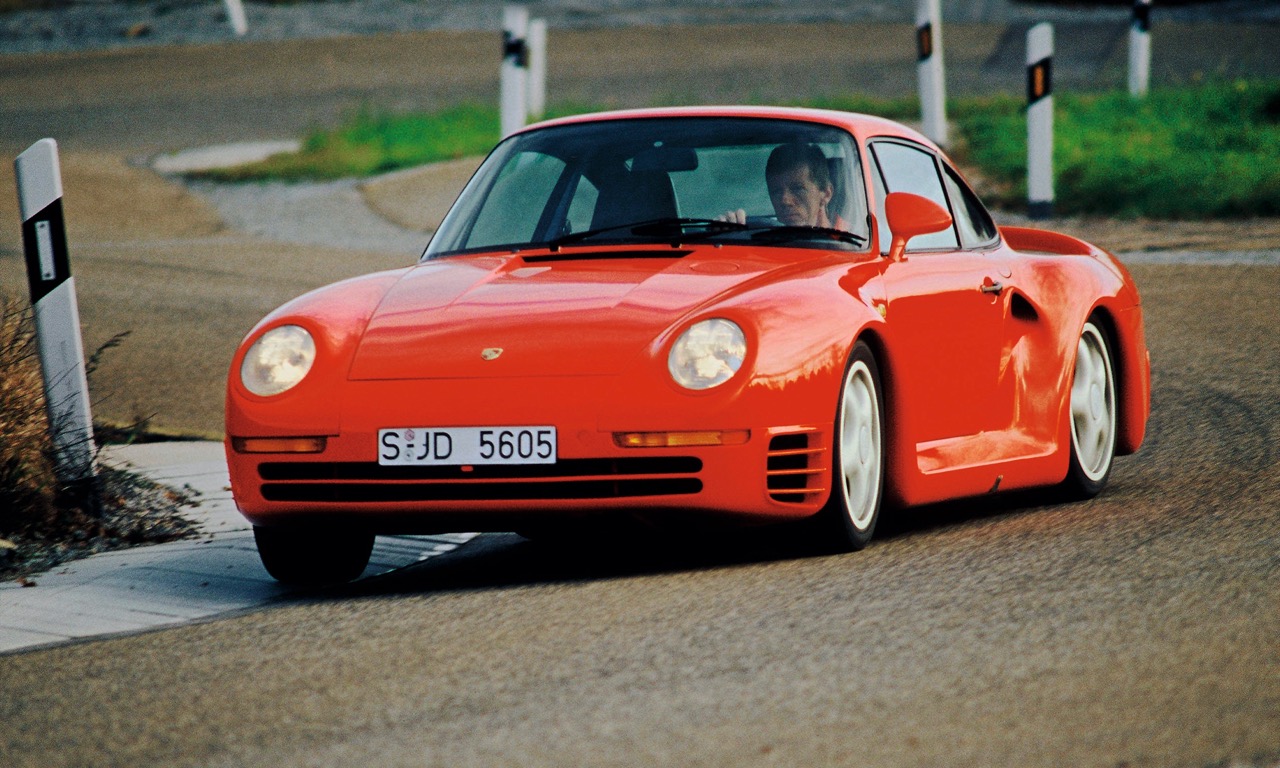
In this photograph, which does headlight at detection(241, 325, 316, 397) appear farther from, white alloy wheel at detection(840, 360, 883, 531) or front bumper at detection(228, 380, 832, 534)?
white alloy wheel at detection(840, 360, 883, 531)

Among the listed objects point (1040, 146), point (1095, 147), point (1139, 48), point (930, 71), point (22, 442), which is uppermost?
point (22, 442)

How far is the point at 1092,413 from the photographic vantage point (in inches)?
277

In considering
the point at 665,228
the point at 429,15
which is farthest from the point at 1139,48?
the point at 429,15

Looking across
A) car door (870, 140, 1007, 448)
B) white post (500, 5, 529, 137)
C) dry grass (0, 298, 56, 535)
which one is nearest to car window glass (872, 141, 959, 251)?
car door (870, 140, 1007, 448)

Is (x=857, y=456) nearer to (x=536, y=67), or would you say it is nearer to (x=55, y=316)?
(x=55, y=316)

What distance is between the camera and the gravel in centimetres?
2919

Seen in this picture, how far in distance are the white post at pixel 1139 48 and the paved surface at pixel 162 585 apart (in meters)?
12.9

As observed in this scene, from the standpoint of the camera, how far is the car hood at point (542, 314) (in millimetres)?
5266

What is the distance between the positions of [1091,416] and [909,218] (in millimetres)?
1309

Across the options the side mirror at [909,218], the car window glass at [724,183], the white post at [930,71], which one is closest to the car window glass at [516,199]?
the car window glass at [724,183]

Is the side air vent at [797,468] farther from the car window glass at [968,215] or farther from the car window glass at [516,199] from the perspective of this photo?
the car window glass at [968,215]

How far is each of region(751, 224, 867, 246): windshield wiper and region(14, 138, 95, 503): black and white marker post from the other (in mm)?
2217

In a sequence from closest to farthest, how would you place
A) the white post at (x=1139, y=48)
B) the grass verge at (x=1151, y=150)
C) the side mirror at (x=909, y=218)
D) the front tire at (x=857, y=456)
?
the front tire at (x=857, y=456), the side mirror at (x=909, y=218), the grass verge at (x=1151, y=150), the white post at (x=1139, y=48)

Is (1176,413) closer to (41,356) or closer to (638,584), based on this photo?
(638,584)
